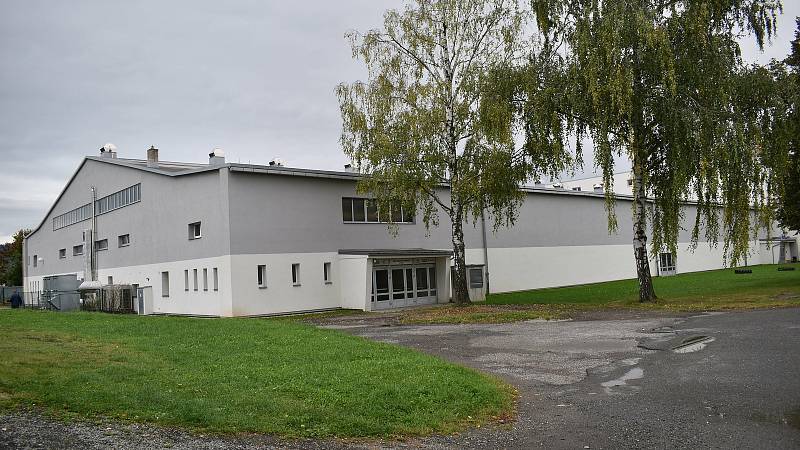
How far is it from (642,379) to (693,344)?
13.6 ft

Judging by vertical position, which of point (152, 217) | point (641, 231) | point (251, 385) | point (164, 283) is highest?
point (152, 217)

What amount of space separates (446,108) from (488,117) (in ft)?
11.1

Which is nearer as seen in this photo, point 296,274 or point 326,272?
point 296,274

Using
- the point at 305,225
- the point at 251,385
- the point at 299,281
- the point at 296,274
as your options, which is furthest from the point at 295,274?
the point at 251,385

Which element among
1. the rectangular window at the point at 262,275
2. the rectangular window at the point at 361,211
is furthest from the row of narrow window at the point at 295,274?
the rectangular window at the point at 361,211

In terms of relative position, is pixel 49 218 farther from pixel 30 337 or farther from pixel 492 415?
pixel 492 415

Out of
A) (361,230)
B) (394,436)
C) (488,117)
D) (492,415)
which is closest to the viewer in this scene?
(394,436)

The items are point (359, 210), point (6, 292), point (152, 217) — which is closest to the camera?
point (359, 210)

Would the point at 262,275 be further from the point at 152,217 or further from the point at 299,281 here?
the point at 152,217

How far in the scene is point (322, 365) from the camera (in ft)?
39.7

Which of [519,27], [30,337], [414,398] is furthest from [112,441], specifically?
[519,27]

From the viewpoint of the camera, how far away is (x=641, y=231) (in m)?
26.4

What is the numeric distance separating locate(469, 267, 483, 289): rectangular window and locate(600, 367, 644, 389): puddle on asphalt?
2397 cm

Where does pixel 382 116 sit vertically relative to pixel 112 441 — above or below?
above
